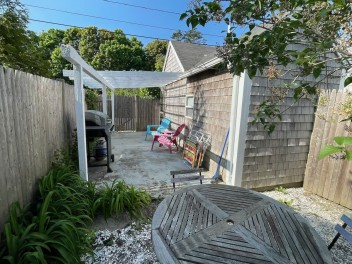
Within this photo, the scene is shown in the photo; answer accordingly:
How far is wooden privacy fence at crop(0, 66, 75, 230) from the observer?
Result: 1.88 m

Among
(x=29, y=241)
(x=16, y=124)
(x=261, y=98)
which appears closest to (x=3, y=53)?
(x=16, y=124)

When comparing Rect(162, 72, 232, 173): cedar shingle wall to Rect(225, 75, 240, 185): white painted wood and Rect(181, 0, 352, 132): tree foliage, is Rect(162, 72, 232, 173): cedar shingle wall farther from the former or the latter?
Rect(181, 0, 352, 132): tree foliage

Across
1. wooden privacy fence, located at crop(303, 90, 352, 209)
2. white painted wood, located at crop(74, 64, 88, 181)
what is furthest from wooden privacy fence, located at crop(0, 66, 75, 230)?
wooden privacy fence, located at crop(303, 90, 352, 209)

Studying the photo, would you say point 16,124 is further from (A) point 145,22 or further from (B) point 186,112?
(A) point 145,22

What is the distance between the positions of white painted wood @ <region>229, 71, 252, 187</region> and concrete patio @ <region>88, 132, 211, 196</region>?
676mm

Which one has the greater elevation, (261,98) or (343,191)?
(261,98)

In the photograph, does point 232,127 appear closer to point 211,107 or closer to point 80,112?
point 211,107

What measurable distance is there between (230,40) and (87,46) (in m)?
21.7

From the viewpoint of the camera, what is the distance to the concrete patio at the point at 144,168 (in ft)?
13.4

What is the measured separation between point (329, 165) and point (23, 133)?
15.9 feet

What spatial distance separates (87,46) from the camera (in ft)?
65.7

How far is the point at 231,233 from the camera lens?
1633 millimetres

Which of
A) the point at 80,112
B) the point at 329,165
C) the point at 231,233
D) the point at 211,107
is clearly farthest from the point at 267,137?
the point at 80,112

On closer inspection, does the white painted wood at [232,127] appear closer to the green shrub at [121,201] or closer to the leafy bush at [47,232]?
the green shrub at [121,201]
